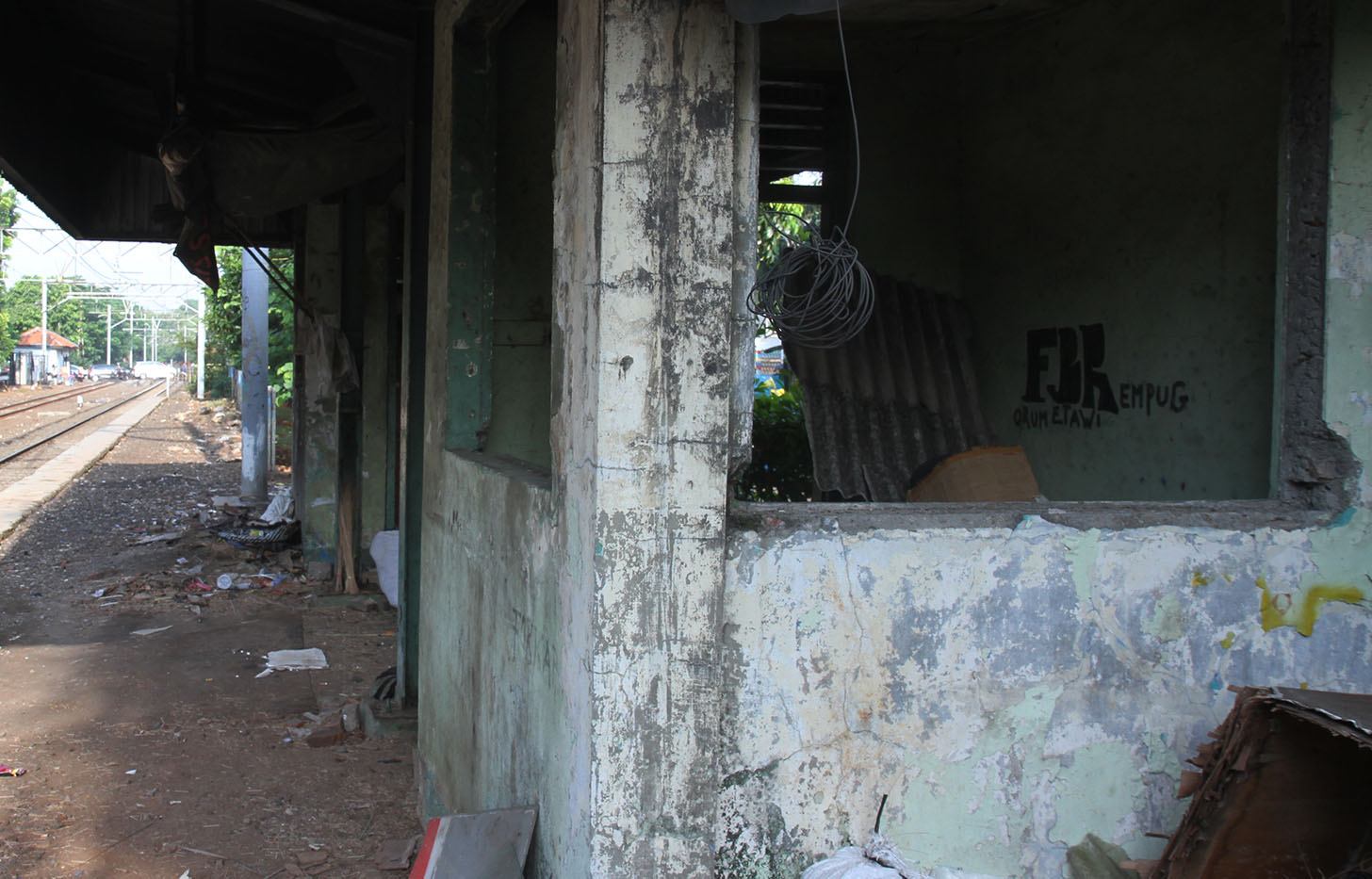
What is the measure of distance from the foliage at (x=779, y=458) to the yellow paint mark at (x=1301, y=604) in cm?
415

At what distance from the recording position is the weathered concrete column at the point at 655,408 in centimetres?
222

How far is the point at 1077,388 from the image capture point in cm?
493

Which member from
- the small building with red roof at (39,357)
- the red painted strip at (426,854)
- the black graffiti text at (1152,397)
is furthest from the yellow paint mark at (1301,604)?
the small building with red roof at (39,357)

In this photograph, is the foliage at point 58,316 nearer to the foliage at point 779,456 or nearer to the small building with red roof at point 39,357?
the small building with red roof at point 39,357

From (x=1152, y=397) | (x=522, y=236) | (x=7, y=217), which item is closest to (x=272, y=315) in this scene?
(x=522, y=236)

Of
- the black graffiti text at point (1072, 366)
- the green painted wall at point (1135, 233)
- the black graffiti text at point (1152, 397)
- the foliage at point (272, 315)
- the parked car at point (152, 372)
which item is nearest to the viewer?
the green painted wall at point (1135, 233)

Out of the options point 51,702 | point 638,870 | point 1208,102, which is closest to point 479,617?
point 638,870

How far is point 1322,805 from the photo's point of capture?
247 centimetres

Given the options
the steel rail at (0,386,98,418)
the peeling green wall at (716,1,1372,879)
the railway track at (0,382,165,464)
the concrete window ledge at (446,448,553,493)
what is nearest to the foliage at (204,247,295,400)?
the railway track at (0,382,165,464)

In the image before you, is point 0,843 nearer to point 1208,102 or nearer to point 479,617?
point 479,617

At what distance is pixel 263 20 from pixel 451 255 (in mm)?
2423

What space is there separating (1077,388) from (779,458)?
7.86ft

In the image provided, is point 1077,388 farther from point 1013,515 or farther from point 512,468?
point 512,468

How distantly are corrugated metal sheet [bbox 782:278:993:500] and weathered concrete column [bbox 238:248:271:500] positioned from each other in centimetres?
914
